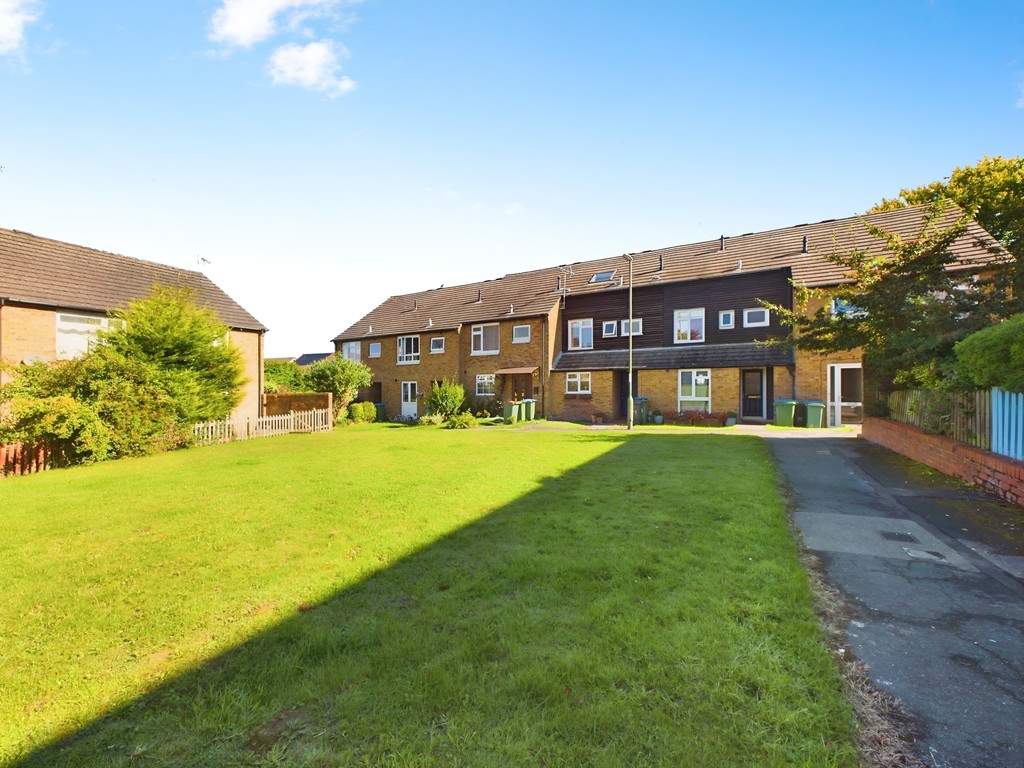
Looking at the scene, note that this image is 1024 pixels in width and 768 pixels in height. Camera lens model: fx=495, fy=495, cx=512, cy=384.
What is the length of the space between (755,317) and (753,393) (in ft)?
12.4

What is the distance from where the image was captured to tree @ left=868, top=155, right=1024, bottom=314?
1110 cm

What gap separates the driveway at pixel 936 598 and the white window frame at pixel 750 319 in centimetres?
1599

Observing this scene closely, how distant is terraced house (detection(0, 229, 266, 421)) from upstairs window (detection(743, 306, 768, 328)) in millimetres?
21526

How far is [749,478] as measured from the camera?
812 cm

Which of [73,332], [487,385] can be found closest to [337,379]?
[487,385]

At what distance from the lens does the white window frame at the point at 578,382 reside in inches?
1053

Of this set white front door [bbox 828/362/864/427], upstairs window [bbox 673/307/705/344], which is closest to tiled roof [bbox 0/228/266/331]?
upstairs window [bbox 673/307/705/344]

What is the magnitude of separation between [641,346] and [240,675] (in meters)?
25.2

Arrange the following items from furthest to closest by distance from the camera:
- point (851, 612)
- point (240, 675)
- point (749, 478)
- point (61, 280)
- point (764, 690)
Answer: point (61, 280) < point (749, 478) < point (851, 612) < point (240, 675) < point (764, 690)

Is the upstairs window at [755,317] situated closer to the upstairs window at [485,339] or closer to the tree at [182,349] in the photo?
the upstairs window at [485,339]

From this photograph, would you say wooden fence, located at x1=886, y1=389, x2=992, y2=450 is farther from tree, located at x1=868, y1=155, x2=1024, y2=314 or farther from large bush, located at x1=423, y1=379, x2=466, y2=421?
large bush, located at x1=423, y1=379, x2=466, y2=421

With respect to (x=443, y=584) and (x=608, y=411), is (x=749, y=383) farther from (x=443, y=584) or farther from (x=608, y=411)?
(x=443, y=584)

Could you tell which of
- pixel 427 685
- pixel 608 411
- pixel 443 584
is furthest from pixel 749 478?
pixel 608 411

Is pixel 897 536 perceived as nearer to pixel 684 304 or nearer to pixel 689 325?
pixel 689 325
